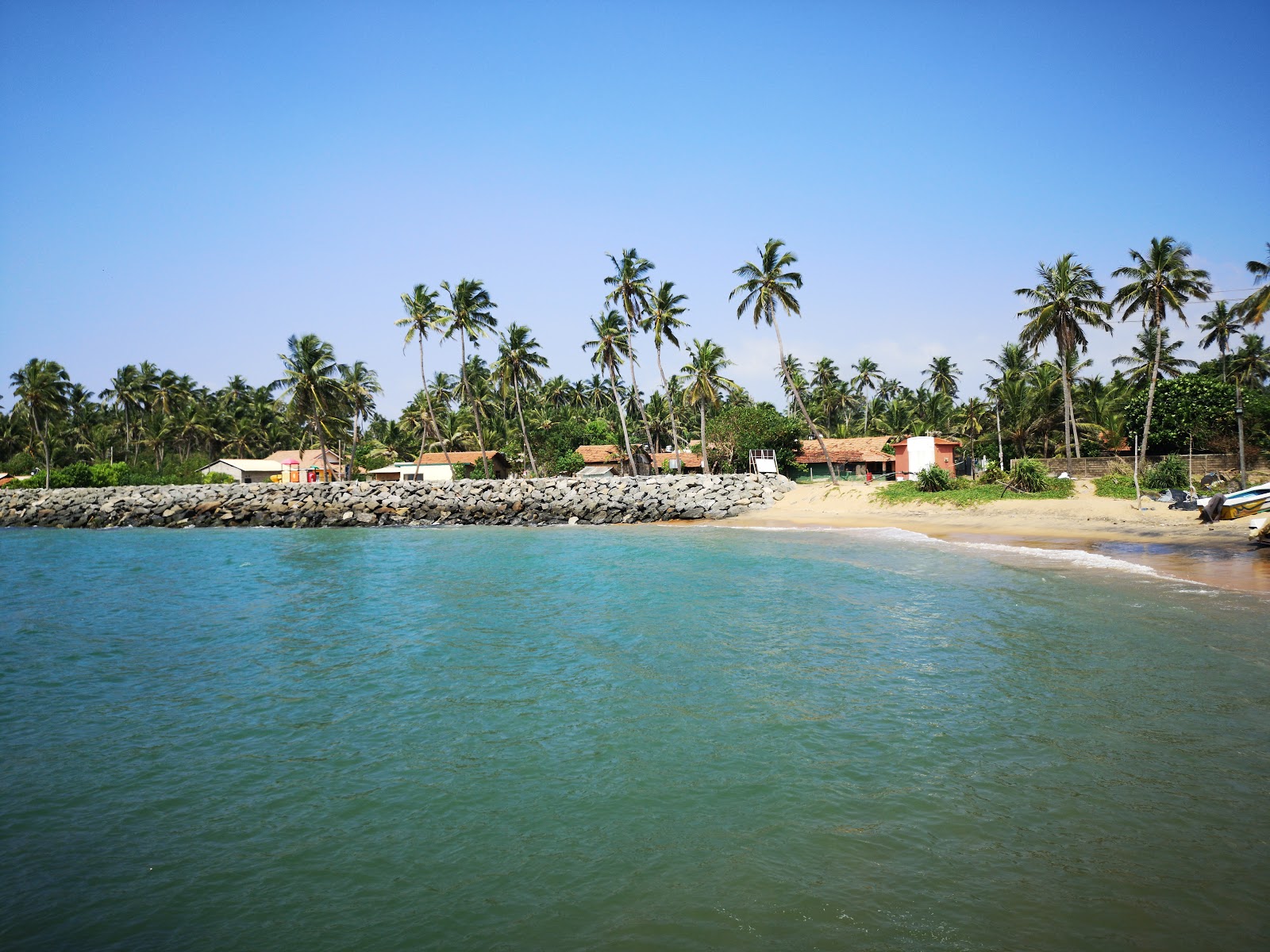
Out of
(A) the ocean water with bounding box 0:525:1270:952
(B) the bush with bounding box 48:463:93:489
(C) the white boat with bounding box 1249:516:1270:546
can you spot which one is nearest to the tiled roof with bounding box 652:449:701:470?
(C) the white boat with bounding box 1249:516:1270:546

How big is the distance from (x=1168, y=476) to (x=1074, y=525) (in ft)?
25.0

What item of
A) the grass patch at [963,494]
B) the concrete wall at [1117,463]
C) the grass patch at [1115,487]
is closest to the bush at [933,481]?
the grass patch at [963,494]

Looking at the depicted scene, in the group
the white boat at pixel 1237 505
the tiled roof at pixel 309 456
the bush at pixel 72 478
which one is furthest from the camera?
the tiled roof at pixel 309 456

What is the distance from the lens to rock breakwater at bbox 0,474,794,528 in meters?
45.1

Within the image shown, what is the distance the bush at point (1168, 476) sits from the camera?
33.0 m

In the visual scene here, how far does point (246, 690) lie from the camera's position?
Result: 11.5m

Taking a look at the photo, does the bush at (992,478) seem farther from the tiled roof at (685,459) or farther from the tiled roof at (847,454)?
the tiled roof at (685,459)

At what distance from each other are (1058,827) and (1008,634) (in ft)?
25.4

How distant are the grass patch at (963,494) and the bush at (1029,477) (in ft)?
0.91

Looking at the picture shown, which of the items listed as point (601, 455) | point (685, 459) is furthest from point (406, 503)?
point (685, 459)

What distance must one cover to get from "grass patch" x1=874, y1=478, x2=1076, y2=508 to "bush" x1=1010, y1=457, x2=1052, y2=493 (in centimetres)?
28

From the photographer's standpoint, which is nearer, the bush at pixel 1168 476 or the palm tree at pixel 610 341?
the bush at pixel 1168 476

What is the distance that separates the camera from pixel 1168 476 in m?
33.4

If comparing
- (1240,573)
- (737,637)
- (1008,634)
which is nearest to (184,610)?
(737,637)
